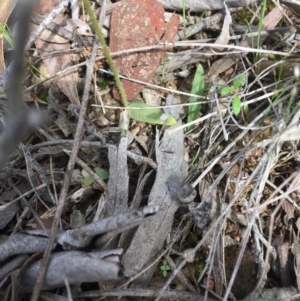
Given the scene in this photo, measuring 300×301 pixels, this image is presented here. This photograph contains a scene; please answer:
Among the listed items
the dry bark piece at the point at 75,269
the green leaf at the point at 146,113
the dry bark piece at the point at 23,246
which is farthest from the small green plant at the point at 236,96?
the dry bark piece at the point at 23,246

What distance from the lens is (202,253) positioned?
5.32ft

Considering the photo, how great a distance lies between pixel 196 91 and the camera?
1.87 m

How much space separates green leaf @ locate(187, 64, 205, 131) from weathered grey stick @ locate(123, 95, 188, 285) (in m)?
0.06

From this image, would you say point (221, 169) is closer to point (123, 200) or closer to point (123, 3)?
point (123, 200)

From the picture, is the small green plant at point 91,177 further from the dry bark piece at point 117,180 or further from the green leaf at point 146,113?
the green leaf at point 146,113

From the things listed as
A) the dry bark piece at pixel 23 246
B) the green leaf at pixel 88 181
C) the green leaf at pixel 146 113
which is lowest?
the green leaf at pixel 88 181

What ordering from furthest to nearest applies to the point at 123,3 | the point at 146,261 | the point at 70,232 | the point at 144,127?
the point at 123,3 < the point at 144,127 < the point at 146,261 < the point at 70,232

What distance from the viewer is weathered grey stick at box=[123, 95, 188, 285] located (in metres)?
1.55

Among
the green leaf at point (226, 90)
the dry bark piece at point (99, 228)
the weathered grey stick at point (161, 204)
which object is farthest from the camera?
the green leaf at point (226, 90)

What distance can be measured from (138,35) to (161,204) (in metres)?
0.75

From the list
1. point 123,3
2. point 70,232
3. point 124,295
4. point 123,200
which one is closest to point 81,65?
point 123,3

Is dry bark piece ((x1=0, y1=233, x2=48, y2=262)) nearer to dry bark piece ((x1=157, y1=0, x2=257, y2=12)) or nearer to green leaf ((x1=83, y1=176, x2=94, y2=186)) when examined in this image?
green leaf ((x1=83, y1=176, x2=94, y2=186))

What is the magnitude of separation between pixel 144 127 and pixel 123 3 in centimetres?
56

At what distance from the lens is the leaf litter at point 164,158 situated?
148 cm
